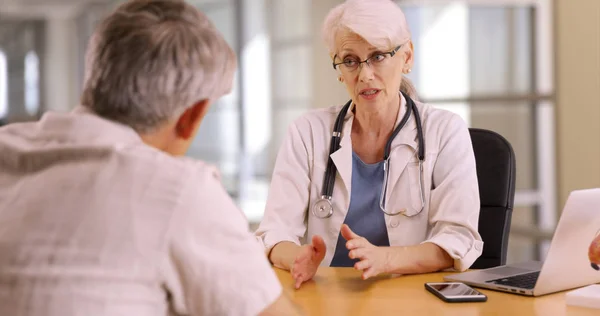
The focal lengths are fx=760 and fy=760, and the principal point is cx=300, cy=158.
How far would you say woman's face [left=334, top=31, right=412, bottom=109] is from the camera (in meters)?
2.33

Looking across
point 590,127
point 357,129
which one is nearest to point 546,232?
point 590,127

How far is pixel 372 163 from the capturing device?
2.39 m

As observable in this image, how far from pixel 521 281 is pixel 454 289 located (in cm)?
19

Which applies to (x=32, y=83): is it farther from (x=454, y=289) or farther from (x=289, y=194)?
(x=454, y=289)

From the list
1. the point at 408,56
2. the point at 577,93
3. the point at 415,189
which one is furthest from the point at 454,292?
the point at 577,93

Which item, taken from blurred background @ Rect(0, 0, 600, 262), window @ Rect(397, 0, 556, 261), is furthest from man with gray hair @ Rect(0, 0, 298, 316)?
window @ Rect(397, 0, 556, 261)

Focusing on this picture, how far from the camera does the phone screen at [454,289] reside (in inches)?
65.1

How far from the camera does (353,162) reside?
2.38 m

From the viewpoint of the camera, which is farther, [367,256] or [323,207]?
[323,207]

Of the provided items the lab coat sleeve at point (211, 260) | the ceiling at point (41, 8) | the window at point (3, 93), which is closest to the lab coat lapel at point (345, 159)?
the lab coat sleeve at point (211, 260)

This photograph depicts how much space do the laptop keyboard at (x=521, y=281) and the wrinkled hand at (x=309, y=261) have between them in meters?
0.41

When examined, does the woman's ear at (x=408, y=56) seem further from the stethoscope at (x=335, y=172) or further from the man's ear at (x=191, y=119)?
the man's ear at (x=191, y=119)

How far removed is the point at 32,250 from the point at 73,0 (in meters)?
5.56

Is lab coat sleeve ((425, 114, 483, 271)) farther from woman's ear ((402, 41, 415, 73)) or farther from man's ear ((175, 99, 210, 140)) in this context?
man's ear ((175, 99, 210, 140))
